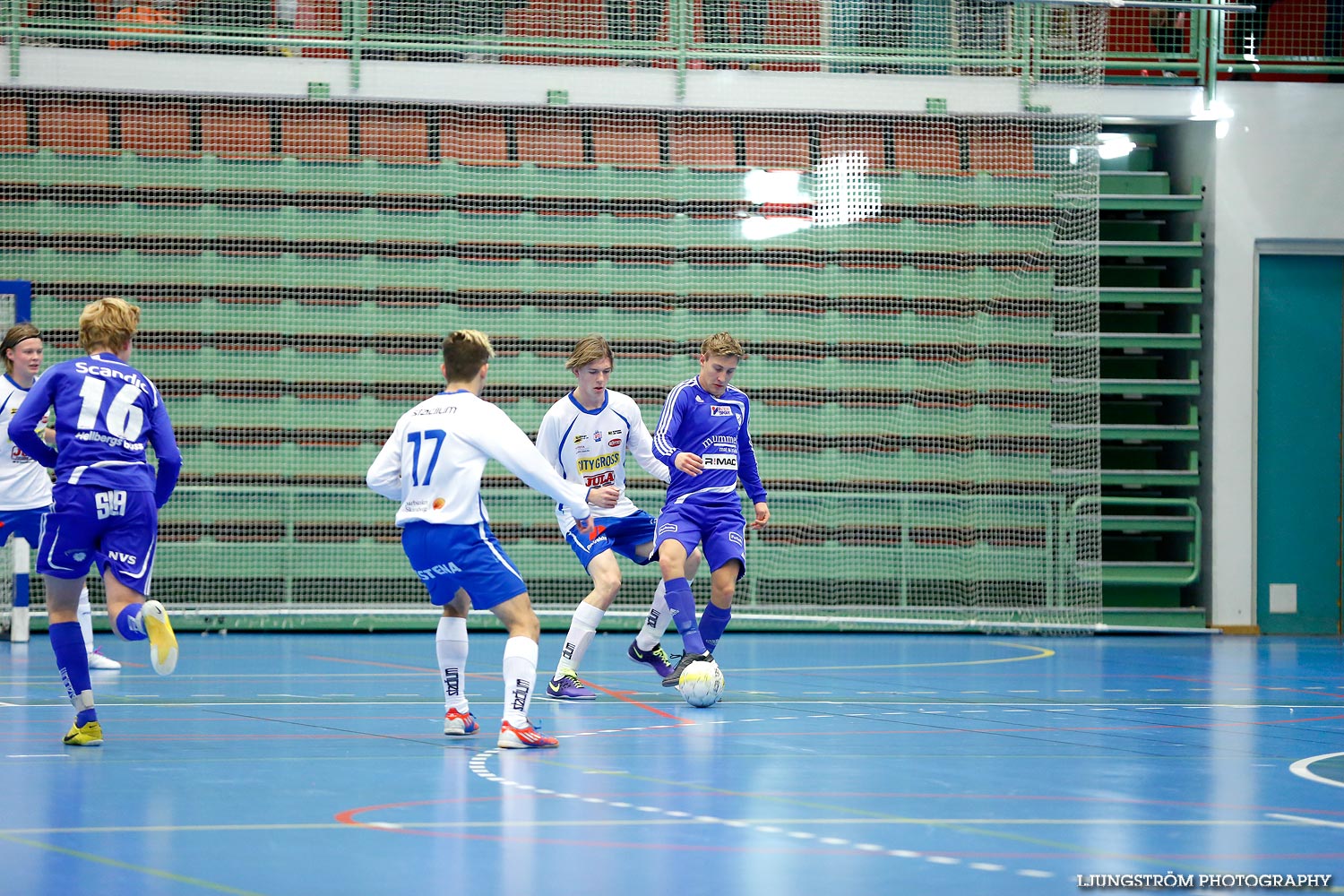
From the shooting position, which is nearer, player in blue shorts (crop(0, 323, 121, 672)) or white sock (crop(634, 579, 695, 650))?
white sock (crop(634, 579, 695, 650))

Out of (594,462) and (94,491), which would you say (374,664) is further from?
(94,491)

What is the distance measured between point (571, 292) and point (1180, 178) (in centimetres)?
671

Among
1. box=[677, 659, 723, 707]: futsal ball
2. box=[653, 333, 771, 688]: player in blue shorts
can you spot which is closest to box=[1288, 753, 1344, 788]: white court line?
box=[677, 659, 723, 707]: futsal ball

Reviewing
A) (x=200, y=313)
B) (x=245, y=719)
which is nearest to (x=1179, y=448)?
(x=200, y=313)

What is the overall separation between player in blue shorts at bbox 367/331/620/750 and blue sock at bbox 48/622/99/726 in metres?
1.44

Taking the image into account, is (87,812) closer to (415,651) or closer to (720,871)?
(720,871)

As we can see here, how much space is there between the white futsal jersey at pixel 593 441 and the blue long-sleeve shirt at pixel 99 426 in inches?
95.4

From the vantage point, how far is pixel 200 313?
14.7 m

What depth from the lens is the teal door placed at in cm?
1544

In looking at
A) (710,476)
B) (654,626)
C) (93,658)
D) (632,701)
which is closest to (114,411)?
(632,701)

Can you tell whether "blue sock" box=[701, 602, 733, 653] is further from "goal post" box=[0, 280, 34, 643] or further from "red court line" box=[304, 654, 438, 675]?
"goal post" box=[0, 280, 34, 643]

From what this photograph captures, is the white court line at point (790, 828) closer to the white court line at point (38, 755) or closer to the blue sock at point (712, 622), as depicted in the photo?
the white court line at point (38, 755)

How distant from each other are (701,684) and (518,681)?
1.67 m

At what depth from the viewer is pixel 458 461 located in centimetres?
634
